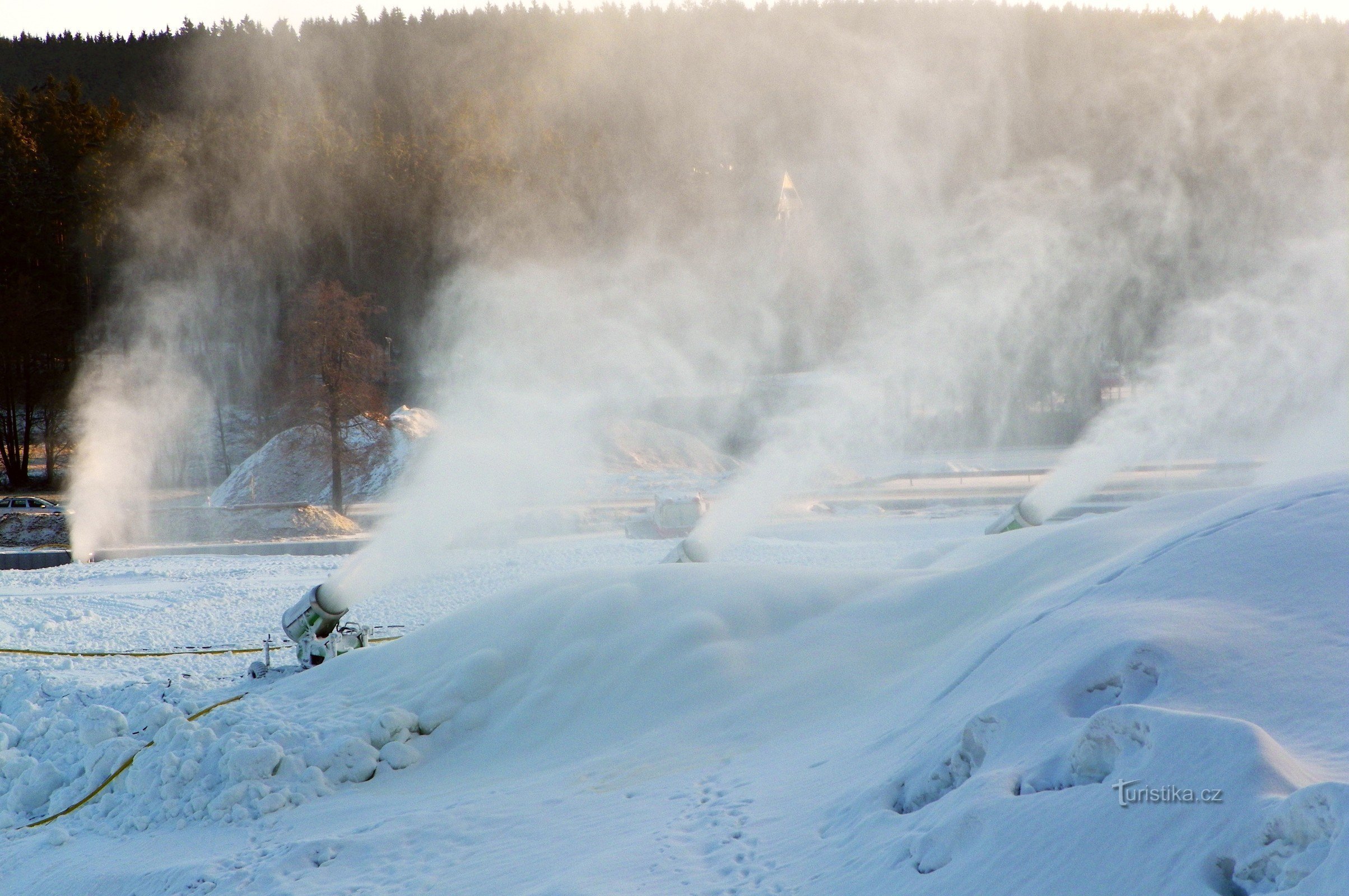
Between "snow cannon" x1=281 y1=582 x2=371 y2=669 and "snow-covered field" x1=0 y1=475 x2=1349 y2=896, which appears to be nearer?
"snow-covered field" x1=0 y1=475 x2=1349 y2=896

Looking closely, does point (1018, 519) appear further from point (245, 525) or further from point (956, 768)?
point (245, 525)

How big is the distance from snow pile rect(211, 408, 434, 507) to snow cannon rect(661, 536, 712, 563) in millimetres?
17294

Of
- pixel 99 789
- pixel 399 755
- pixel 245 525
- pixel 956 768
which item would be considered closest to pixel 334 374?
pixel 245 525

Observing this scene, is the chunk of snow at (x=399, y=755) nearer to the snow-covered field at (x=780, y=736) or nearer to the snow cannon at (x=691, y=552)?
the snow-covered field at (x=780, y=736)

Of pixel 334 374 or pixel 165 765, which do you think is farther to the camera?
pixel 334 374

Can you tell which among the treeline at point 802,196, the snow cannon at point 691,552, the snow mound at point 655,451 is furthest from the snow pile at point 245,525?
the treeline at point 802,196

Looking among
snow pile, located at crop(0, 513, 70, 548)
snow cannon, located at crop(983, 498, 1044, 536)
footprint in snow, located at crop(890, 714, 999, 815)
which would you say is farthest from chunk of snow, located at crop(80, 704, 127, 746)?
snow pile, located at crop(0, 513, 70, 548)

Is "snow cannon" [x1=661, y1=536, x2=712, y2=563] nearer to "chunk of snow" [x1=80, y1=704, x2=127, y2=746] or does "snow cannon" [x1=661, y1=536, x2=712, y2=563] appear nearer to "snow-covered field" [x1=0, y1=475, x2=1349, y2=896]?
"snow-covered field" [x1=0, y1=475, x2=1349, y2=896]

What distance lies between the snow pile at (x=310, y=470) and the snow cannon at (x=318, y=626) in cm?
1959

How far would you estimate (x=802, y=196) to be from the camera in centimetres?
6381

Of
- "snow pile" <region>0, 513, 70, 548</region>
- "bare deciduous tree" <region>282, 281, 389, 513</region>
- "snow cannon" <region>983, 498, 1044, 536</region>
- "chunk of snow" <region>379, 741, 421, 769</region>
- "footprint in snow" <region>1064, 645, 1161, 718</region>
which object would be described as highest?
"bare deciduous tree" <region>282, 281, 389, 513</region>

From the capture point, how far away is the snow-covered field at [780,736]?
3230 millimetres

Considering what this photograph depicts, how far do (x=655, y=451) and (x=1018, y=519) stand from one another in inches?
828

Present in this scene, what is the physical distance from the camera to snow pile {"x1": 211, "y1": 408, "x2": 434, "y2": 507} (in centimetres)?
2870
